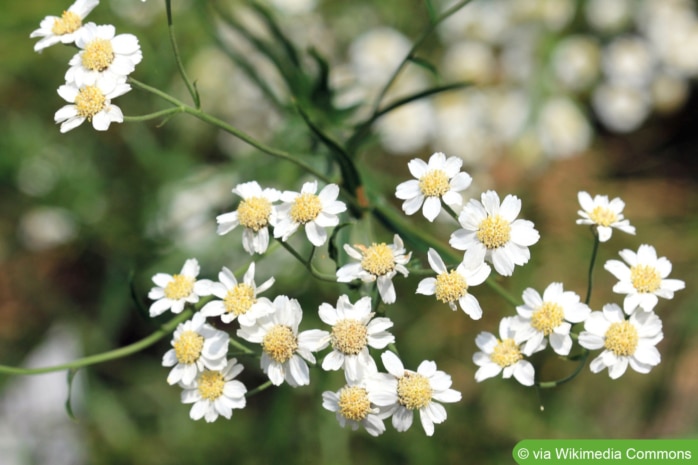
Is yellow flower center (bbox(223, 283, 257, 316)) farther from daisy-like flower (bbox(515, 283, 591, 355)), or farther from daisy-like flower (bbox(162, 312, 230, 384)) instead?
daisy-like flower (bbox(515, 283, 591, 355))

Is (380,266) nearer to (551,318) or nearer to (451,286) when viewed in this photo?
(451,286)

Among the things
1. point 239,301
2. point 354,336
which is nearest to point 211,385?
point 239,301

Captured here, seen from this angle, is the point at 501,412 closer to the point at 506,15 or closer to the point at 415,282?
the point at 415,282

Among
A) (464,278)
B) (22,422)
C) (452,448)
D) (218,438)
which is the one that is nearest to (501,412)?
(452,448)

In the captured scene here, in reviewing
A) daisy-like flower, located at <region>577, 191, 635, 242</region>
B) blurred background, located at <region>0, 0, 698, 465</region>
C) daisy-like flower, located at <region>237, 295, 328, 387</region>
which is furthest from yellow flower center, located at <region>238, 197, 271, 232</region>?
blurred background, located at <region>0, 0, 698, 465</region>

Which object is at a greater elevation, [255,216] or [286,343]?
[255,216]

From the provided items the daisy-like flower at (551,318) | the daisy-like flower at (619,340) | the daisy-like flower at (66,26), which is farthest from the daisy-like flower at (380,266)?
the daisy-like flower at (66,26)
